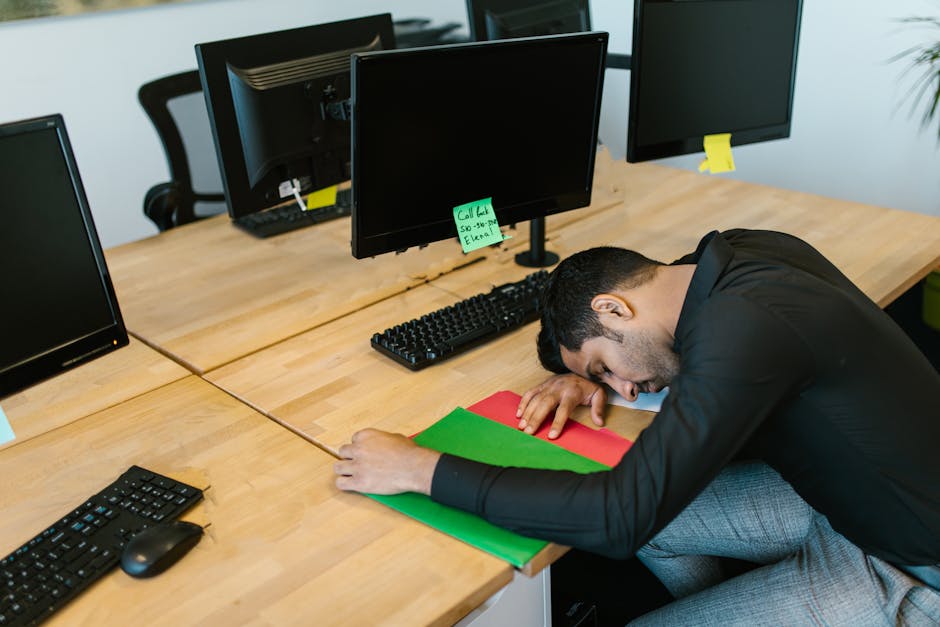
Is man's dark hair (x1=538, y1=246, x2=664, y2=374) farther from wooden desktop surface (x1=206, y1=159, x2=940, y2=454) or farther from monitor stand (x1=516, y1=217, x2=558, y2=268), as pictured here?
monitor stand (x1=516, y1=217, x2=558, y2=268)

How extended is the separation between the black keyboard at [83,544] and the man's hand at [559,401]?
0.50 metres

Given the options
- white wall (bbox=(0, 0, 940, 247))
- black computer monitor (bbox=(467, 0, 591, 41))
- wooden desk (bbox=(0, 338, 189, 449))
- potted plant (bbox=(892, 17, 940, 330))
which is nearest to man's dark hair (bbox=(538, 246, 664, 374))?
wooden desk (bbox=(0, 338, 189, 449))

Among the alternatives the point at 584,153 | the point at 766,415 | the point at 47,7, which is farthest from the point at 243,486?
the point at 47,7

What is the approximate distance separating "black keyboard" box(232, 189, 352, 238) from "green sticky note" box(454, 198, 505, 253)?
654 millimetres

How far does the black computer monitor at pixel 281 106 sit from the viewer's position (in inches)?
69.2

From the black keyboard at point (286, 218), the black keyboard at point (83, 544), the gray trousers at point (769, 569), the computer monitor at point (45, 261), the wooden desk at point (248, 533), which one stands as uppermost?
the computer monitor at point (45, 261)

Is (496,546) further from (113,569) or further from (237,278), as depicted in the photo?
(237,278)

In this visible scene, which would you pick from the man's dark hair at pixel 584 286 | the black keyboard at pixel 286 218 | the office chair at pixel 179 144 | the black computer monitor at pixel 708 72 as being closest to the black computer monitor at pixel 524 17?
the black computer monitor at pixel 708 72

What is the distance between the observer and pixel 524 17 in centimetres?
220

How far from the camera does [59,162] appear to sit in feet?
3.92

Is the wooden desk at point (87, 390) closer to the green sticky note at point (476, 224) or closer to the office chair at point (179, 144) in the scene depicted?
the green sticky note at point (476, 224)

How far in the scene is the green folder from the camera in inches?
42.8

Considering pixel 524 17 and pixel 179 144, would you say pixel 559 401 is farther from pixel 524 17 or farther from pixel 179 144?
pixel 179 144

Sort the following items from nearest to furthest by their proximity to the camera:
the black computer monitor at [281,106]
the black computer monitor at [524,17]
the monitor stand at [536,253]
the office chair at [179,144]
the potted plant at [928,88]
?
the black computer monitor at [281,106] → the monitor stand at [536,253] → the black computer monitor at [524,17] → the office chair at [179,144] → the potted plant at [928,88]
